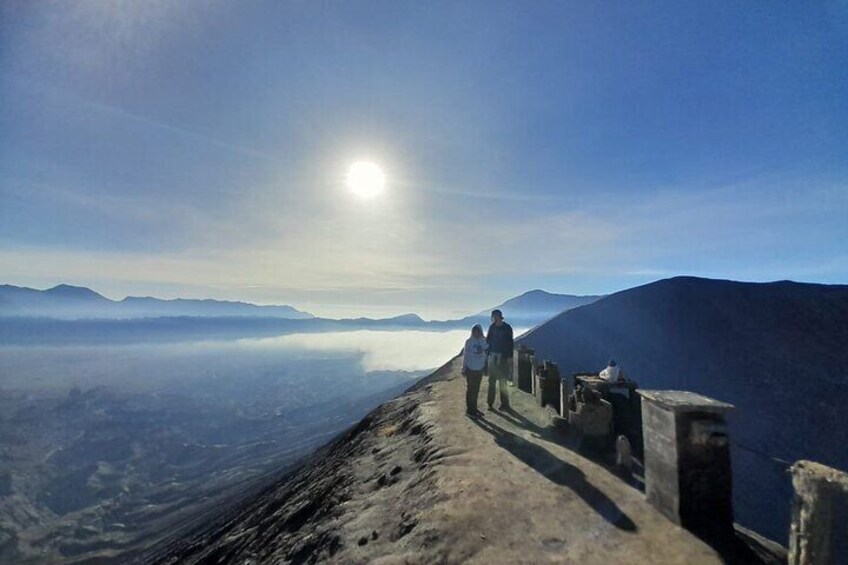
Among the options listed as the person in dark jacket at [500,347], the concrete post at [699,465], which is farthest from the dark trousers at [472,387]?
the concrete post at [699,465]

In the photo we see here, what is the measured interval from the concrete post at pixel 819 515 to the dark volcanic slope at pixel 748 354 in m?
35.3

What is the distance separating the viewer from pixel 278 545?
39.4 feet

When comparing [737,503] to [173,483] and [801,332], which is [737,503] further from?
[173,483]

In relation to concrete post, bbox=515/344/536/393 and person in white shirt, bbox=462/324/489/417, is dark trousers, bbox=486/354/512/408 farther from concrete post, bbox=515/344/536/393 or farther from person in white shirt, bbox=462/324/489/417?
concrete post, bbox=515/344/536/393

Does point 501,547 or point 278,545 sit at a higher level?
point 501,547

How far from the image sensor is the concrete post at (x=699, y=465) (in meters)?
6.61

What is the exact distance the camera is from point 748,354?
58.4 metres

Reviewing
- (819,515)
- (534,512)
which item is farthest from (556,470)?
(819,515)

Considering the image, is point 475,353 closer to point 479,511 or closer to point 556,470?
point 556,470

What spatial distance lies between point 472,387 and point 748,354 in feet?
202

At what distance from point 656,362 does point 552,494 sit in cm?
6689

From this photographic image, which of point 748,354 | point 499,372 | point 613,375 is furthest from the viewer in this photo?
point 748,354

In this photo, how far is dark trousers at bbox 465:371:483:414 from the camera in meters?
14.8

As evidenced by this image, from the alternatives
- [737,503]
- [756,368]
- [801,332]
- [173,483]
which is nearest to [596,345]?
[756,368]
